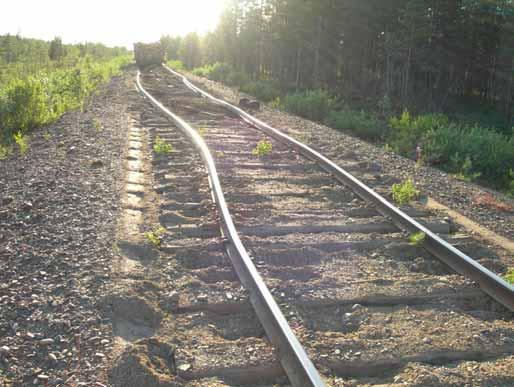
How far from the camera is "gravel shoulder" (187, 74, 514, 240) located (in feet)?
20.6

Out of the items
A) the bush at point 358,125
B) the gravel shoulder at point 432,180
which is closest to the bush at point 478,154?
the gravel shoulder at point 432,180

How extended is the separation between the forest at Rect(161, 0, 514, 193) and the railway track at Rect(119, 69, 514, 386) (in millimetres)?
16793

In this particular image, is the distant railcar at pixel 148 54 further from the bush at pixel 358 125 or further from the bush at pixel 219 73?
the bush at pixel 358 125

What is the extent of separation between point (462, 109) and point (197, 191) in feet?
114

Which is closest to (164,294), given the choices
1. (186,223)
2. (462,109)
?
(186,223)

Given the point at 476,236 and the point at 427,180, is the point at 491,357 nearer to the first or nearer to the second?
the point at 476,236

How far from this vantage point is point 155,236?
5.01 meters

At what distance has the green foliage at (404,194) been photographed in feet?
21.3

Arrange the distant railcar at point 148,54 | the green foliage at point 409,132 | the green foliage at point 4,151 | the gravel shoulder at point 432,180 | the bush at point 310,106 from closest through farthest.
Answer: the gravel shoulder at point 432,180 < the green foliage at point 4,151 < the green foliage at point 409,132 < the bush at point 310,106 < the distant railcar at point 148,54

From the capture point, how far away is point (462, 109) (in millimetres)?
37062

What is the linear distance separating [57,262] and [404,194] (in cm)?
413

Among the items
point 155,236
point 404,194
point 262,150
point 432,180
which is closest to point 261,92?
point 262,150

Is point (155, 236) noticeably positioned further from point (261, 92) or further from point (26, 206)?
point (261, 92)

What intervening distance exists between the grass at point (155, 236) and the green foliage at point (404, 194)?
2.93 metres
